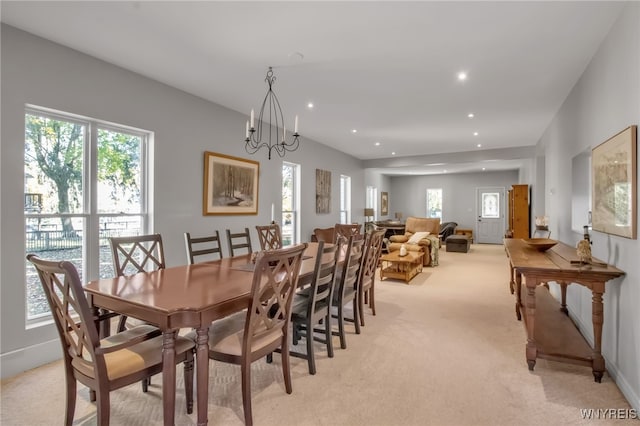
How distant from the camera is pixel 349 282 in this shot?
3.24 meters

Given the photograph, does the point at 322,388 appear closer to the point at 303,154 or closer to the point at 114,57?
the point at 114,57

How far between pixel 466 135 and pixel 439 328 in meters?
4.08

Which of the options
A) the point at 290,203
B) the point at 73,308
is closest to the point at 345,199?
the point at 290,203

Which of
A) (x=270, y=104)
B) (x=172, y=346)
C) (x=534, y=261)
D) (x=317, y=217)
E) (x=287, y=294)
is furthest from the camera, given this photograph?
(x=317, y=217)

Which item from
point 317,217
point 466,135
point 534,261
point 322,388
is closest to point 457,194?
point 466,135

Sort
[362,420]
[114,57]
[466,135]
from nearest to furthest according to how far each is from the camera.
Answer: [362,420], [114,57], [466,135]

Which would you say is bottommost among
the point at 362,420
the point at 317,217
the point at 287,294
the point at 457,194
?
the point at 362,420

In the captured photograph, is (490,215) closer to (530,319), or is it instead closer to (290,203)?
(290,203)

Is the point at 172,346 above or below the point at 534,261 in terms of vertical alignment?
below

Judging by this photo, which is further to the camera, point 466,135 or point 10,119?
point 466,135

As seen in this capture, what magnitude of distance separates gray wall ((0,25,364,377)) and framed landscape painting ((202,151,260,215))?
104mm

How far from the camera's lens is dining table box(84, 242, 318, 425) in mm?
1687

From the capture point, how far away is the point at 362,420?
6.44ft

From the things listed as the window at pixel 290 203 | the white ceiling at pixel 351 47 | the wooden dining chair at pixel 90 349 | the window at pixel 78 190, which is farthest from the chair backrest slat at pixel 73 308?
the window at pixel 290 203
